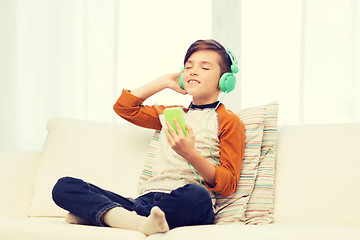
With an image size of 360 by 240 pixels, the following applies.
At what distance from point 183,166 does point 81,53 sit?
152 centimetres

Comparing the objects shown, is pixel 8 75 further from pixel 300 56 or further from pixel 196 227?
pixel 196 227

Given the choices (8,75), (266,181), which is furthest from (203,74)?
(8,75)

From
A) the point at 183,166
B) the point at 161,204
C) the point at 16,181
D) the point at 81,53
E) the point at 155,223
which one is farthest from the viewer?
the point at 81,53

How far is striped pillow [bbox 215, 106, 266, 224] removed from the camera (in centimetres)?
159

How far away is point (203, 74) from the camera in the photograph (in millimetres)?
1720

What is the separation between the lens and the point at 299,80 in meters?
2.40

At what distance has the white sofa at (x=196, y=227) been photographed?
131 cm

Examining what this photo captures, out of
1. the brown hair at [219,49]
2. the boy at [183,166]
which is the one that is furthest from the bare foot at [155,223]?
the brown hair at [219,49]

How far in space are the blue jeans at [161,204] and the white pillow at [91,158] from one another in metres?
0.34

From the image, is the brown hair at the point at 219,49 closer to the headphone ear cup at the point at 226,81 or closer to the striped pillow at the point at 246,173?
the headphone ear cup at the point at 226,81

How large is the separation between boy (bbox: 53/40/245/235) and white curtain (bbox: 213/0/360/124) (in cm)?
72

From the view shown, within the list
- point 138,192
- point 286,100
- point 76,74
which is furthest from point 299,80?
point 76,74

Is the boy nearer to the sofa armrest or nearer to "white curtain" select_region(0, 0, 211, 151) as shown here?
the sofa armrest

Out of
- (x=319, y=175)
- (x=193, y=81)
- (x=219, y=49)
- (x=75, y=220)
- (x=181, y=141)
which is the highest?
(x=219, y=49)
